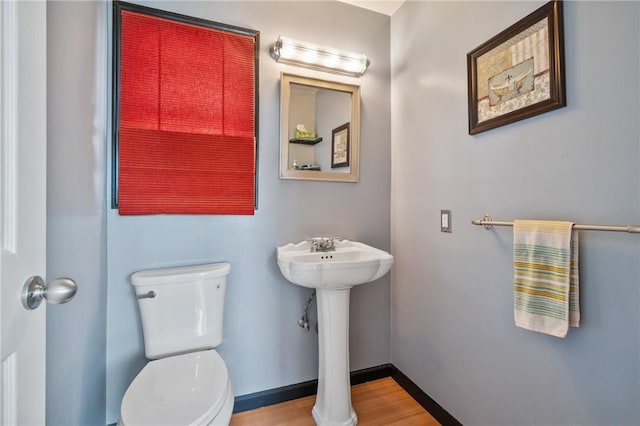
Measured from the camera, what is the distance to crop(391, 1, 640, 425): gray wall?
904 mm

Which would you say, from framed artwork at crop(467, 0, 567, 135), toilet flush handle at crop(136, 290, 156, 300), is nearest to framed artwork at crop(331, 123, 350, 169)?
framed artwork at crop(467, 0, 567, 135)

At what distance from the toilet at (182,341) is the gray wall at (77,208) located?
193 millimetres

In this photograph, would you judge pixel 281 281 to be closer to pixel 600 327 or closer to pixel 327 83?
pixel 327 83

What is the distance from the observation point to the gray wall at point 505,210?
904mm

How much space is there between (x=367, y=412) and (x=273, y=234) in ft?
3.65

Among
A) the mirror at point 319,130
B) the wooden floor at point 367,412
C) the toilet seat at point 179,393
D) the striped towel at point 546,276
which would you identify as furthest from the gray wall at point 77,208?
the striped towel at point 546,276

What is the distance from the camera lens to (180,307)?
1.42 meters

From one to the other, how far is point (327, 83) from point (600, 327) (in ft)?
5.49

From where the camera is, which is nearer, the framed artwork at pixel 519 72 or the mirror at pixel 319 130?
the framed artwork at pixel 519 72

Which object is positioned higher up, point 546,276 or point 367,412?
point 546,276

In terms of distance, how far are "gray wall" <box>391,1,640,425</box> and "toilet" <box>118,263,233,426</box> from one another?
110 cm

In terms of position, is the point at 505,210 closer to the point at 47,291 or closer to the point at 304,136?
the point at 304,136
